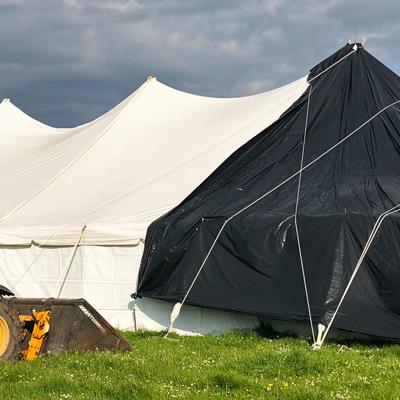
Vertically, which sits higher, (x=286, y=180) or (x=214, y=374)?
(x=286, y=180)

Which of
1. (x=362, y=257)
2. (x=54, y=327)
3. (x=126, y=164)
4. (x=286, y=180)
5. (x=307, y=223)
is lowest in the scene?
(x=54, y=327)

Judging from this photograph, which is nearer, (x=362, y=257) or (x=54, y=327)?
(x=54, y=327)

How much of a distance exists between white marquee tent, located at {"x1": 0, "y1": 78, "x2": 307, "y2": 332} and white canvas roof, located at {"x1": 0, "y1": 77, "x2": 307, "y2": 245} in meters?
0.02

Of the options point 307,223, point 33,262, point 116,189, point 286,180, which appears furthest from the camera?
point 116,189

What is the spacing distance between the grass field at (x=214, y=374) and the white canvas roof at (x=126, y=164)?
2851mm

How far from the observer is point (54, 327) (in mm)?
7703

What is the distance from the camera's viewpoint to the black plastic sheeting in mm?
8172

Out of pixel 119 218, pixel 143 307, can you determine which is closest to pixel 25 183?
pixel 119 218

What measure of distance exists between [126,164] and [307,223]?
477 cm

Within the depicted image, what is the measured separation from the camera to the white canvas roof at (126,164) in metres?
10.5

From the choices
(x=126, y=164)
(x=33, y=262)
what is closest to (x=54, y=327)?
(x=33, y=262)

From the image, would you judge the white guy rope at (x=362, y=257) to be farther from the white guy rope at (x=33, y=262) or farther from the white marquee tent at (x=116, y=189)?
the white guy rope at (x=33, y=262)

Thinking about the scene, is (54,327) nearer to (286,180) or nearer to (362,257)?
(362,257)

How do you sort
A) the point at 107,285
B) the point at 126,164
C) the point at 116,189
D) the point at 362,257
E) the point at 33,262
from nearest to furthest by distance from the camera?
the point at 362,257 → the point at 107,285 → the point at 33,262 → the point at 116,189 → the point at 126,164
